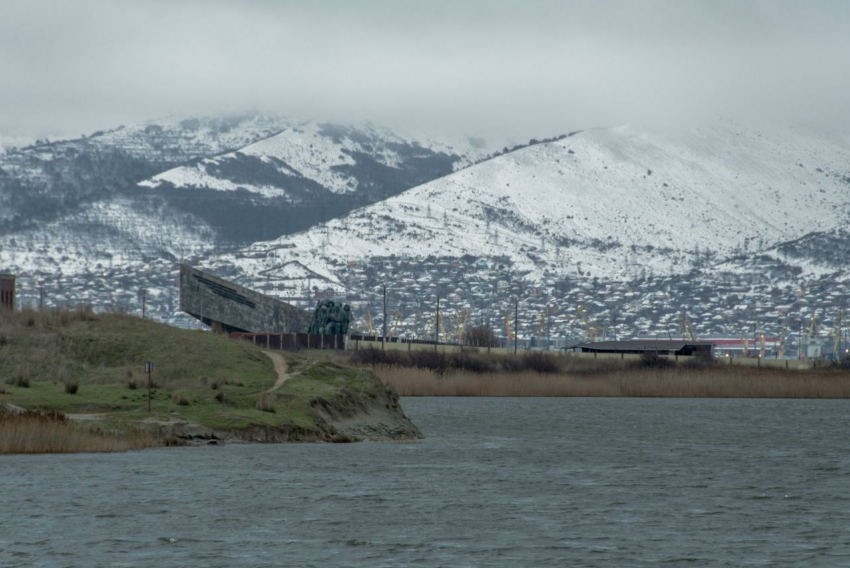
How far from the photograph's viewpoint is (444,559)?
3139 centimetres

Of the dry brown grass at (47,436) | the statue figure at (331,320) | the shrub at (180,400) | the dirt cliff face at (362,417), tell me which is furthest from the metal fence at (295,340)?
the dry brown grass at (47,436)

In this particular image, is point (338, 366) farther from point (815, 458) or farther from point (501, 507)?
point (501, 507)

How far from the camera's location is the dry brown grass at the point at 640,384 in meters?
117

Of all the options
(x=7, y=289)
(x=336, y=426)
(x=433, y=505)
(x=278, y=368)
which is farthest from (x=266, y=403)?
(x=7, y=289)

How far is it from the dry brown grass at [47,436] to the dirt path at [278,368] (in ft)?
39.2

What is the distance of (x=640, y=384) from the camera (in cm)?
12381

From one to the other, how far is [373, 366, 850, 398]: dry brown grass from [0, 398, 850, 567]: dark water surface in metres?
53.7

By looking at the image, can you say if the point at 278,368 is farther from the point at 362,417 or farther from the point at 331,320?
the point at 331,320

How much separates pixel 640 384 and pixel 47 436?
80.7 m

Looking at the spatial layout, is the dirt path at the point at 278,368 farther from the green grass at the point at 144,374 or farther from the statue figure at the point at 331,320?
the statue figure at the point at 331,320

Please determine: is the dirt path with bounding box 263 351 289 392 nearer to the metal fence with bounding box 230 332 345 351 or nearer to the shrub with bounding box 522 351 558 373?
the shrub with bounding box 522 351 558 373

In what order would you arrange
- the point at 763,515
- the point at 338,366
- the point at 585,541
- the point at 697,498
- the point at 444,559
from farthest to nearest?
the point at 338,366
the point at 697,498
the point at 763,515
the point at 585,541
the point at 444,559

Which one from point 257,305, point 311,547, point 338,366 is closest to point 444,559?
point 311,547

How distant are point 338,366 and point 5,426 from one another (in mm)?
21545
